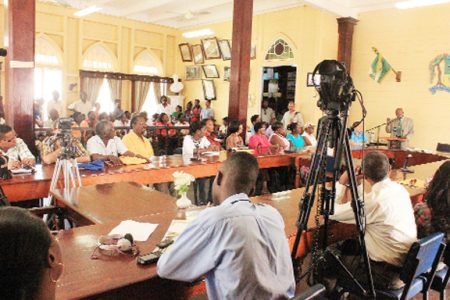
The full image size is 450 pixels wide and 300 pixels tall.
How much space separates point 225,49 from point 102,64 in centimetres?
350

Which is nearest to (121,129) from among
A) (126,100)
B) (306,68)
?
(126,100)

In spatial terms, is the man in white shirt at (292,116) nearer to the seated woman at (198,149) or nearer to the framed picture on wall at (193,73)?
the framed picture on wall at (193,73)

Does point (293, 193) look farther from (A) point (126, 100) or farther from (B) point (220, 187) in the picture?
(A) point (126, 100)

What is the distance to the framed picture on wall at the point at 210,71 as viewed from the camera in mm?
12105

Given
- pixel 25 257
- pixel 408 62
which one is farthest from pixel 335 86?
pixel 408 62

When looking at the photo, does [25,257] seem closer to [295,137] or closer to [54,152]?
[54,152]

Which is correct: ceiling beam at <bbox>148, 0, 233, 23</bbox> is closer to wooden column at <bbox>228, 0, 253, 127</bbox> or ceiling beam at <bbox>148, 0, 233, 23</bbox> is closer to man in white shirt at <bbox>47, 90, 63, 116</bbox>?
wooden column at <bbox>228, 0, 253, 127</bbox>

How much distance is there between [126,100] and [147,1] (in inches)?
122

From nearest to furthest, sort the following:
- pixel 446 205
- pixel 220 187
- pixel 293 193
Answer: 1. pixel 220 187
2. pixel 446 205
3. pixel 293 193

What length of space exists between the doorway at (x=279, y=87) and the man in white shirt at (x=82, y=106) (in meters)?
4.59

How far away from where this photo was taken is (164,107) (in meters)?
12.6

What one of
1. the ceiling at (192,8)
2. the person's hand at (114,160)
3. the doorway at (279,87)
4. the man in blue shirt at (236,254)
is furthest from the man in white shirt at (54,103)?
the man in blue shirt at (236,254)

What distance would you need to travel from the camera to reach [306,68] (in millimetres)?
9758

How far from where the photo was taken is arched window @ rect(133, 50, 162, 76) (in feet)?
41.8
